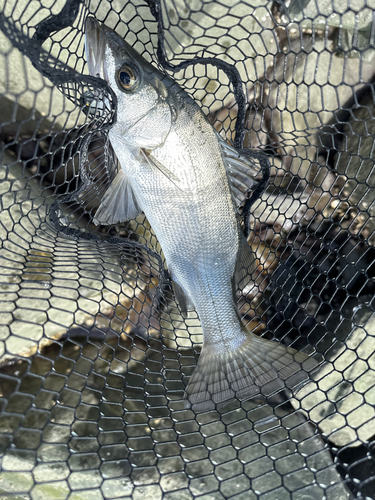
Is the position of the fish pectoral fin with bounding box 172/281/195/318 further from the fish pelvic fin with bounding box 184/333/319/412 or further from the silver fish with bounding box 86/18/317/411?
the fish pelvic fin with bounding box 184/333/319/412

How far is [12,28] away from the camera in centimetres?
126

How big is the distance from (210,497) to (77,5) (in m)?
2.33

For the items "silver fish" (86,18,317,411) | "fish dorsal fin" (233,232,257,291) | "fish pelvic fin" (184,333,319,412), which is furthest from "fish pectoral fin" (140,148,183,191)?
"fish pelvic fin" (184,333,319,412)

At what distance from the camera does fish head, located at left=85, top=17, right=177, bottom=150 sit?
158 cm

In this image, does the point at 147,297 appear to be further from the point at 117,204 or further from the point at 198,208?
the point at 198,208

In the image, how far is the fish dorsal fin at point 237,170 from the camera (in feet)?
5.82

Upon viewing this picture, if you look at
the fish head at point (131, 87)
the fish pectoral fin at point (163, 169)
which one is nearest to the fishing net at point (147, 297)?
the fish head at point (131, 87)

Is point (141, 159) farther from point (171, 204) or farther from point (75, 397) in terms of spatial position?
point (75, 397)

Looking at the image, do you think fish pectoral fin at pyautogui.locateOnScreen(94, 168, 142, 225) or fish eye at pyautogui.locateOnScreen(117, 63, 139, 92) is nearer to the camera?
fish eye at pyautogui.locateOnScreen(117, 63, 139, 92)

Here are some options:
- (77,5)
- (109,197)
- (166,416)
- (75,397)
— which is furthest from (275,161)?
(75,397)

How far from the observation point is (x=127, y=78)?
161cm

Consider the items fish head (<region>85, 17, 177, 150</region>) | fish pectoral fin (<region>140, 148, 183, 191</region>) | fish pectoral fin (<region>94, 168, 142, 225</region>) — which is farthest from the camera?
fish pectoral fin (<region>94, 168, 142, 225</region>)

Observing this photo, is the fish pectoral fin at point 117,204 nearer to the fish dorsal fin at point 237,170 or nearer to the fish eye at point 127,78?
the fish eye at point 127,78

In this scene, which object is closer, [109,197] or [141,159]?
[141,159]
